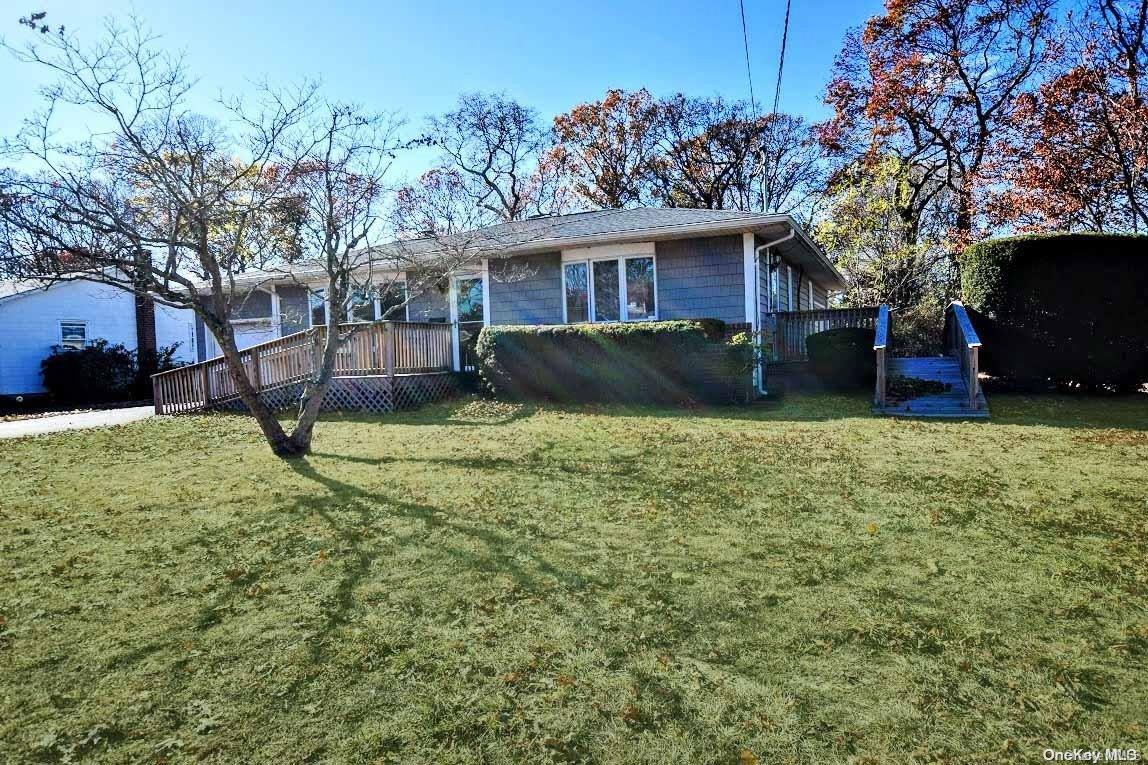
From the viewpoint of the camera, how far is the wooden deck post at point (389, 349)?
39.8 ft

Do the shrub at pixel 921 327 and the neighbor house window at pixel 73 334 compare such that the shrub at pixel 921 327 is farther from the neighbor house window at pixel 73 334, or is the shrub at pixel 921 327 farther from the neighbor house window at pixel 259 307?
the neighbor house window at pixel 73 334

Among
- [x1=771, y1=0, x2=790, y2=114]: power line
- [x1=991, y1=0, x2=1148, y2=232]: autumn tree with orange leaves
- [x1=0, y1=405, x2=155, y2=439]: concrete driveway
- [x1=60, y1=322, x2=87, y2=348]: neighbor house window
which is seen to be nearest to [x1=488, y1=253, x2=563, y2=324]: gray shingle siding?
[x1=771, y1=0, x2=790, y2=114]: power line

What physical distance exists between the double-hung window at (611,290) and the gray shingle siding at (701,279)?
29cm

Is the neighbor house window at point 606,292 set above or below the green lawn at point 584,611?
above

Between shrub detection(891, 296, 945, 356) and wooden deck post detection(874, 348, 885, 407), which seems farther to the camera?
shrub detection(891, 296, 945, 356)

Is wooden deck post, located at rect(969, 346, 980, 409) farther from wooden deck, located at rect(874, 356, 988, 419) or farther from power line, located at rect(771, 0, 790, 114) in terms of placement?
power line, located at rect(771, 0, 790, 114)

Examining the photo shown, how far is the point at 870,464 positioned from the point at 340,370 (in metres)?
9.55

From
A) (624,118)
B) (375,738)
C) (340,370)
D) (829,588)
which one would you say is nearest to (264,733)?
(375,738)

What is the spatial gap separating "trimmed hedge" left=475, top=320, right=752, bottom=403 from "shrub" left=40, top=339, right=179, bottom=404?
594 inches

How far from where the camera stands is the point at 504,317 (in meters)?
15.0

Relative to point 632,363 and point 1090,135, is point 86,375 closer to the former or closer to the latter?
point 632,363

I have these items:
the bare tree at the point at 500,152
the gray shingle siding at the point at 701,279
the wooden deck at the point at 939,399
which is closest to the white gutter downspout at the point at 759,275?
the gray shingle siding at the point at 701,279

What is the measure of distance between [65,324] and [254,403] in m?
18.5

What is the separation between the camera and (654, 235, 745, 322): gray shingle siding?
43.0ft
